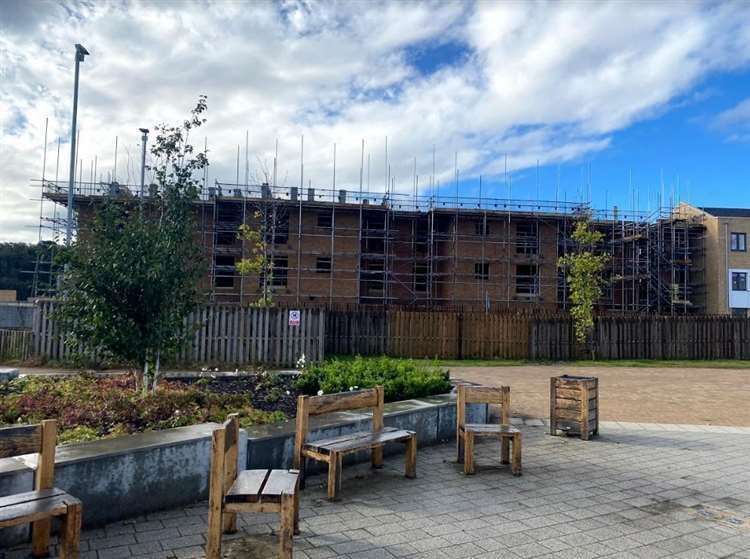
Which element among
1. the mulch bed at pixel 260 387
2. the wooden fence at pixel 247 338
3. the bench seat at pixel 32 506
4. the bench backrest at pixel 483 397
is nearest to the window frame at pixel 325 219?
the wooden fence at pixel 247 338

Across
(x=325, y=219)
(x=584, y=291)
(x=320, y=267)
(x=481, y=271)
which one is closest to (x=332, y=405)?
(x=584, y=291)

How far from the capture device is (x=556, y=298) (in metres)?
39.0

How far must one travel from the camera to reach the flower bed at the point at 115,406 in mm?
6129

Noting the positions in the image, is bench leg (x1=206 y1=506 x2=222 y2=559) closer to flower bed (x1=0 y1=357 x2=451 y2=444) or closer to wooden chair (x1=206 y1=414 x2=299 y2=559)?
wooden chair (x1=206 y1=414 x2=299 y2=559)

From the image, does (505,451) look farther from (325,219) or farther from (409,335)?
(325,219)

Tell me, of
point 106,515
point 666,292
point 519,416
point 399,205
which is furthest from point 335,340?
point 666,292

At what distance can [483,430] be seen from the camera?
648 centimetres

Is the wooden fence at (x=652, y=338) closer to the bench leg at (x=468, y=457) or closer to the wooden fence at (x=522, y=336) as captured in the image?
the wooden fence at (x=522, y=336)

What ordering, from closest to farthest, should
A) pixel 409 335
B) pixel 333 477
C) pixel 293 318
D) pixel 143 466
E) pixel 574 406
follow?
pixel 143 466 < pixel 333 477 < pixel 574 406 < pixel 293 318 < pixel 409 335

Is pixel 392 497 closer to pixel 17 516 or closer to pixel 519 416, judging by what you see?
pixel 17 516

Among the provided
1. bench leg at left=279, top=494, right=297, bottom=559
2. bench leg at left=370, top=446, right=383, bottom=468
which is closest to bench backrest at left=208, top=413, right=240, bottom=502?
bench leg at left=279, top=494, right=297, bottom=559

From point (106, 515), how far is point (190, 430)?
1.08 meters

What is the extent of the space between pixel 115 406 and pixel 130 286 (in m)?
1.57

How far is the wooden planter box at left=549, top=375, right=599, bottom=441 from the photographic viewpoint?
8.21 m
